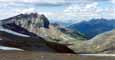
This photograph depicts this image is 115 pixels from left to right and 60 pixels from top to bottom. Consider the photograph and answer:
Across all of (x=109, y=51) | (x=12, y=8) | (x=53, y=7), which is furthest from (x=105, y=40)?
(x=12, y=8)

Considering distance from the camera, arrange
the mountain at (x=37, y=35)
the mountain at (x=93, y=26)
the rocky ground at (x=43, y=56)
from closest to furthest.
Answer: the rocky ground at (x=43, y=56) → the mountain at (x=93, y=26) → the mountain at (x=37, y=35)

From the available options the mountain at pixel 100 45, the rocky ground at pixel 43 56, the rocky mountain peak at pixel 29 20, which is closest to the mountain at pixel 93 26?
the mountain at pixel 100 45

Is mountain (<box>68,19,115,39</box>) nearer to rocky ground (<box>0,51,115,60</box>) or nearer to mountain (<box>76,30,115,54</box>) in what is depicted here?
mountain (<box>76,30,115,54</box>)

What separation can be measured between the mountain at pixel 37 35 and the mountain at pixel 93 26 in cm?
26

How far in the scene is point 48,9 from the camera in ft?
82.6

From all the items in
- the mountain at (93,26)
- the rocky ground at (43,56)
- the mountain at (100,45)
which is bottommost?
the rocky ground at (43,56)

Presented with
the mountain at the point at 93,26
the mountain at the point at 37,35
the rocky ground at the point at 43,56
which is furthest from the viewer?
the mountain at the point at 37,35

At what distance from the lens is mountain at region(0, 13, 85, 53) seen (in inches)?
990

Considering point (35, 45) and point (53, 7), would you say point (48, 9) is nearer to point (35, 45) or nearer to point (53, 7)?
point (53, 7)

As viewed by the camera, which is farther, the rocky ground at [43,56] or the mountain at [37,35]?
the mountain at [37,35]

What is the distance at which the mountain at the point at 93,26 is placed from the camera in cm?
2503

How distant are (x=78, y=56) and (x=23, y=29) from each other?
2856 millimetres

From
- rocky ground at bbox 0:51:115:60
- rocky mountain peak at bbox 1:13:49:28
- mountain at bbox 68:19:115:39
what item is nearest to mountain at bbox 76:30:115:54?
mountain at bbox 68:19:115:39

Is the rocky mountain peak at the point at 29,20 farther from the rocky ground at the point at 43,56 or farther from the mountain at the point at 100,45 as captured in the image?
the mountain at the point at 100,45
